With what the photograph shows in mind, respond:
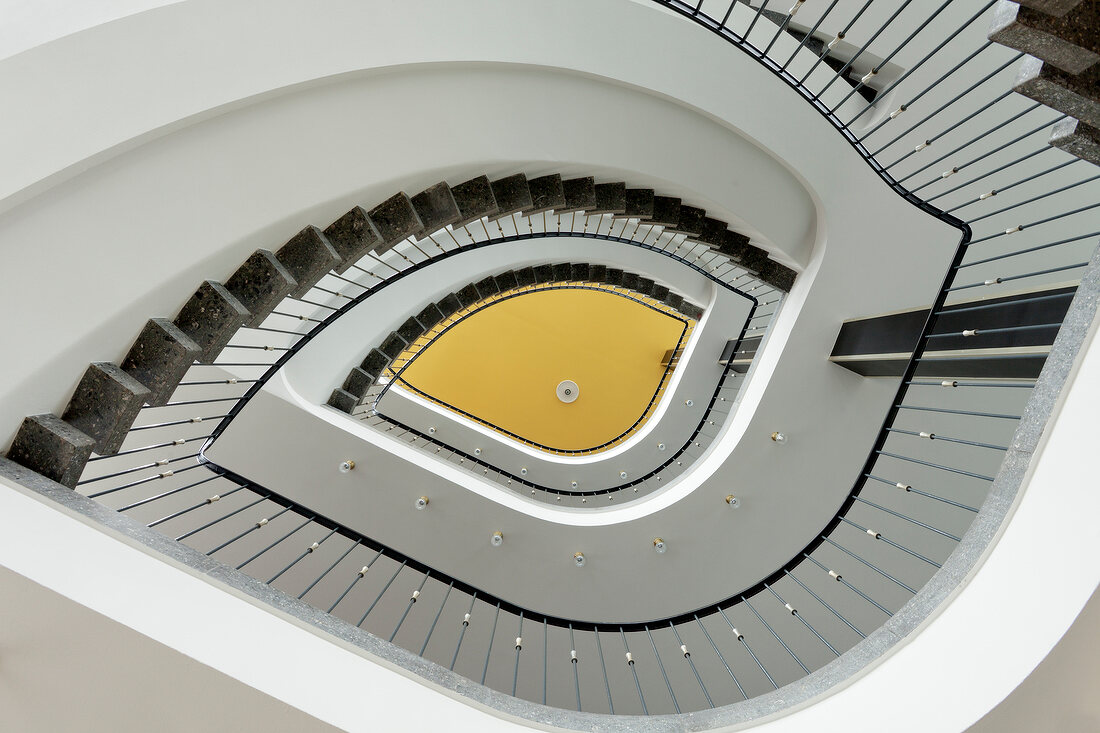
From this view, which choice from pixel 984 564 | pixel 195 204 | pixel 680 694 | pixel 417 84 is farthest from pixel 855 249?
pixel 195 204

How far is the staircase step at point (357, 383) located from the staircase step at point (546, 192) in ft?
11.9

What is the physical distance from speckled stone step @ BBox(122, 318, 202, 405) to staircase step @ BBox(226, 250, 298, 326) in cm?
47

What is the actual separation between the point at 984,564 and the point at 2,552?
3484mm

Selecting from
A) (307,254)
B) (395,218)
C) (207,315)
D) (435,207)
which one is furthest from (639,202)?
(207,315)

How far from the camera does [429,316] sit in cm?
790

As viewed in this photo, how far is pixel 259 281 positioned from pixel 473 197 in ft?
5.69

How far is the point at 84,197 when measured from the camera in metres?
2.56

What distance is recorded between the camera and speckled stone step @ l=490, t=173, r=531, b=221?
13.9 feet

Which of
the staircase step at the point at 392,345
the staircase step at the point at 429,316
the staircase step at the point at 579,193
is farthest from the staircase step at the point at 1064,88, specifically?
the staircase step at the point at 429,316

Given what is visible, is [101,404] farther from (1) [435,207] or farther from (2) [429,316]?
(2) [429,316]

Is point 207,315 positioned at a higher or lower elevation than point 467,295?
lower

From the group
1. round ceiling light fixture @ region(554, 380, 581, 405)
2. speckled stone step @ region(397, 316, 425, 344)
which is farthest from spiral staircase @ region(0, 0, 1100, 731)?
round ceiling light fixture @ region(554, 380, 581, 405)

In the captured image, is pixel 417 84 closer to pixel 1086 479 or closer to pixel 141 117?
pixel 141 117

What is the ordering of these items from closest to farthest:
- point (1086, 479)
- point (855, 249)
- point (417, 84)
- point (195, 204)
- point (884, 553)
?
point (1086, 479) → point (195, 204) → point (417, 84) → point (855, 249) → point (884, 553)
